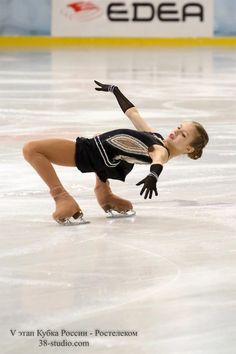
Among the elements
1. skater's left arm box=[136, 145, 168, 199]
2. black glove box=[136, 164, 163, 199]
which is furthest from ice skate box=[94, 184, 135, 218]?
black glove box=[136, 164, 163, 199]

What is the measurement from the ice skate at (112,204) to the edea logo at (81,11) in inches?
536

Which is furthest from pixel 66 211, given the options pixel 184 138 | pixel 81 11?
pixel 81 11

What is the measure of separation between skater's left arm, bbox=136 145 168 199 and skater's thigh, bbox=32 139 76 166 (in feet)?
1.21

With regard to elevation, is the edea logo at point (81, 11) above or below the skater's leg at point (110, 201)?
above

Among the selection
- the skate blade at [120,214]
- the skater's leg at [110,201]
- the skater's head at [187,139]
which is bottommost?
the skate blade at [120,214]

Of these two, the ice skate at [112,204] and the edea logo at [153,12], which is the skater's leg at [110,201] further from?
the edea logo at [153,12]

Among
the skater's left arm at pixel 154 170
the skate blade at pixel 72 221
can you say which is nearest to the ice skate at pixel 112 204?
the skate blade at pixel 72 221

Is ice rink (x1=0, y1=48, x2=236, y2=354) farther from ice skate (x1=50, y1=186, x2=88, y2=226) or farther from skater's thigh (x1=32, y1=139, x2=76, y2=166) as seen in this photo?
skater's thigh (x1=32, y1=139, x2=76, y2=166)

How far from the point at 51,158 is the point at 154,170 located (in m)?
0.59

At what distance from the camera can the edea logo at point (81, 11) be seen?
17.6 metres

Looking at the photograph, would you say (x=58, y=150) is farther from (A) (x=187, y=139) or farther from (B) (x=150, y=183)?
(B) (x=150, y=183)

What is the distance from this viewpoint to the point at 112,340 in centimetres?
262

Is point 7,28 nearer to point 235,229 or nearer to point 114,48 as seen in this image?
point 114,48

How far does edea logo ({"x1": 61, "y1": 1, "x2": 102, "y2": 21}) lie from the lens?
1758cm
